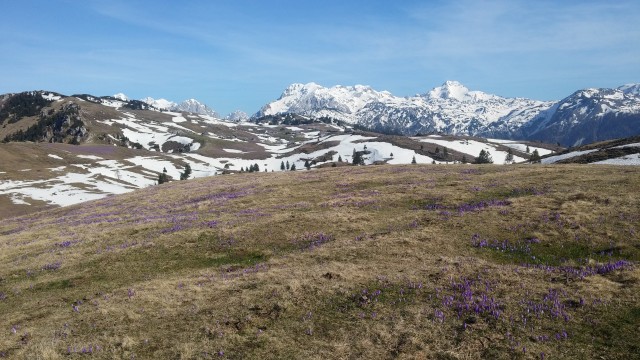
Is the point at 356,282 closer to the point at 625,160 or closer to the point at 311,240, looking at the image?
the point at 311,240

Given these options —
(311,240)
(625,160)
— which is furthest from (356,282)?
(625,160)

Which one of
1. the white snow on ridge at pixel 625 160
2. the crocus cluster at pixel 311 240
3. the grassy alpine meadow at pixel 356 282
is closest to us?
the grassy alpine meadow at pixel 356 282

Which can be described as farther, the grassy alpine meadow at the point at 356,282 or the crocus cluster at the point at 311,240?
the crocus cluster at the point at 311,240

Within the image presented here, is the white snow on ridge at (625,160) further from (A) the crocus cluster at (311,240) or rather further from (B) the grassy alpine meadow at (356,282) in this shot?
(A) the crocus cluster at (311,240)

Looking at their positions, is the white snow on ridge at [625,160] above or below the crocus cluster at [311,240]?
above

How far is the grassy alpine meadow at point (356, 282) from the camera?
535 inches

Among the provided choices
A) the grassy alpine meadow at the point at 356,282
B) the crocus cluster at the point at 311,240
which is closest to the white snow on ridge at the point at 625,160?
the grassy alpine meadow at the point at 356,282

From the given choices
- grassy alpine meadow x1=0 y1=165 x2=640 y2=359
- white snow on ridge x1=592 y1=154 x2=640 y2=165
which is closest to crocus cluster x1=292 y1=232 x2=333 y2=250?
grassy alpine meadow x1=0 y1=165 x2=640 y2=359

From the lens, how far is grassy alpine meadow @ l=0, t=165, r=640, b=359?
1359 cm

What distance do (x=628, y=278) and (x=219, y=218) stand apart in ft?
98.2

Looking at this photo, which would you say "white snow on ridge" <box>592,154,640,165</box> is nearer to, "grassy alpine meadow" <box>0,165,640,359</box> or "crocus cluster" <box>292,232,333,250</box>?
"grassy alpine meadow" <box>0,165,640,359</box>

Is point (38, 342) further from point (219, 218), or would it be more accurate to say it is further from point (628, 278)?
point (628, 278)

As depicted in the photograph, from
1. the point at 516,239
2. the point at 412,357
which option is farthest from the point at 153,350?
the point at 516,239

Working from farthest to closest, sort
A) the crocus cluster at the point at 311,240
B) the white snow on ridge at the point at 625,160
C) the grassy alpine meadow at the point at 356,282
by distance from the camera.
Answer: the white snow on ridge at the point at 625,160
the crocus cluster at the point at 311,240
the grassy alpine meadow at the point at 356,282
